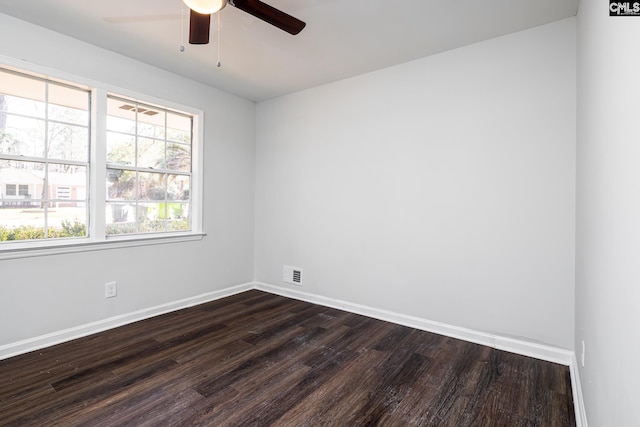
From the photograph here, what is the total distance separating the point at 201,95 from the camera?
3816mm

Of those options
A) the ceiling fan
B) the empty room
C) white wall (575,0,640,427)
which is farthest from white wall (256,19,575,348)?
the ceiling fan

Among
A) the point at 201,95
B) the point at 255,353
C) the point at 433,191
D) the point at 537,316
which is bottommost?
A: the point at 255,353

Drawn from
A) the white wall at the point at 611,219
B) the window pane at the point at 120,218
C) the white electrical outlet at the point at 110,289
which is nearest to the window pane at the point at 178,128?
the window pane at the point at 120,218

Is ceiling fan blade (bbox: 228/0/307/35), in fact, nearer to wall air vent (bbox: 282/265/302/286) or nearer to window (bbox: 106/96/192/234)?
window (bbox: 106/96/192/234)

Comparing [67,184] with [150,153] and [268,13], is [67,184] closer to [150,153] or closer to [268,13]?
[150,153]

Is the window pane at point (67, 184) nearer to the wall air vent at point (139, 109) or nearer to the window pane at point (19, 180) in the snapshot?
the window pane at point (19, 180)

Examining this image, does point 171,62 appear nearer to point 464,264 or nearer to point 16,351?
point 16,351

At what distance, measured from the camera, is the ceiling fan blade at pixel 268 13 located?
6.29 ft

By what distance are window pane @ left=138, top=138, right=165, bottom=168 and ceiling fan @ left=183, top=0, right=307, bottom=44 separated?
5.52 ft

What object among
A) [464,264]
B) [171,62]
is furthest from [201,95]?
[464,264]

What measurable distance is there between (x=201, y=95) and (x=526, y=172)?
3450mm

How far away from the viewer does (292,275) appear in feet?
13.7

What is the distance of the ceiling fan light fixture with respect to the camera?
5.93 ft

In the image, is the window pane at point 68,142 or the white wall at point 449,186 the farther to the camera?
the window pane at point 68,142
